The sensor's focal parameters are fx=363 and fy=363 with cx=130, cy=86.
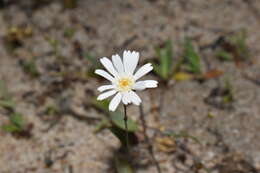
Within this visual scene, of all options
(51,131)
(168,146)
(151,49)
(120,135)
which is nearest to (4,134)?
(51,131)

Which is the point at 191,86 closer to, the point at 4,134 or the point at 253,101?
the point at 253,101

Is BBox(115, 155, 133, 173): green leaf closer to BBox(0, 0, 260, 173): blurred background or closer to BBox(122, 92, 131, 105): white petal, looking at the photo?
BBox(0, 0, 260, 173): blurred background

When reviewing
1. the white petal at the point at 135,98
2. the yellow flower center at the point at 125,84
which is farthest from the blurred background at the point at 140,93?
the white petal at the point at 135,98

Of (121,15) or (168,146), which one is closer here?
(168,146)

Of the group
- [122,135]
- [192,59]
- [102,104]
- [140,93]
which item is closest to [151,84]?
[122,135]

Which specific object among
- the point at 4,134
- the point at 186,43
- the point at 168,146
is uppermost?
the point at 186,43

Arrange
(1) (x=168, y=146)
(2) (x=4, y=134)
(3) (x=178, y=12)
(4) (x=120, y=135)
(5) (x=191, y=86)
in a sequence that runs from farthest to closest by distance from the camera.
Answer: (3) (x=178, y=12) → (5) (x=191, y=86) → (2) (x=4, y=134) → (1) (x=168, y=146) → (4) (x=120, y=135)
